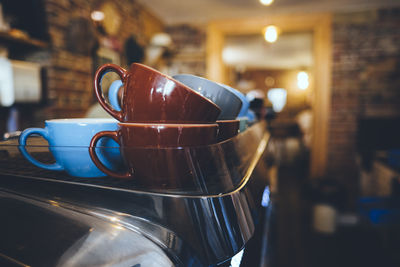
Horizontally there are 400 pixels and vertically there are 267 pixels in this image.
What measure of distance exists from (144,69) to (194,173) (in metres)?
0.16

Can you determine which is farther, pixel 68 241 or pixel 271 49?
pixel 271 49

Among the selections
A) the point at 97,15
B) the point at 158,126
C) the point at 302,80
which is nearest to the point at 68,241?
the point at 158,126

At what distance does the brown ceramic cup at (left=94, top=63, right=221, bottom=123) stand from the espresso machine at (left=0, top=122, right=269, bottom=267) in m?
0.05

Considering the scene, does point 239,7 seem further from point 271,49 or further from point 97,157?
point 271,49

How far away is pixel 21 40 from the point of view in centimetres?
181

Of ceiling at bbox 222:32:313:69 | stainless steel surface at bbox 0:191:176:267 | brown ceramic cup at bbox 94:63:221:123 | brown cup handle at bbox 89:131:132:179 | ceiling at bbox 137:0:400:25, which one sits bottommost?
stainless steel surface at bbox 0:191:176:267

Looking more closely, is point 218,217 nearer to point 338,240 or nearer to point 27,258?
point 27,258

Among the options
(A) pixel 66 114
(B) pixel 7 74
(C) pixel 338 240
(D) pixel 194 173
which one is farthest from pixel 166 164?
(C) pixel 338 240

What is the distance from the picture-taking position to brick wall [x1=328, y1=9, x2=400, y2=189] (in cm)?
377

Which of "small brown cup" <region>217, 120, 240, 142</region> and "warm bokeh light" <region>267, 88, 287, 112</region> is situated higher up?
"warm bokeh light" <region>267, 88, 287, 112</region>

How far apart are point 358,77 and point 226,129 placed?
4.09m

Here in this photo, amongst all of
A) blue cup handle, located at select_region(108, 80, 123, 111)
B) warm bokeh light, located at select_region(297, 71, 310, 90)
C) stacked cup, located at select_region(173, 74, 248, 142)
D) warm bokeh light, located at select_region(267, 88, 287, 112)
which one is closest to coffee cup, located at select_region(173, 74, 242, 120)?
stacked cup, located at select_region(173, 74, 248, 142)

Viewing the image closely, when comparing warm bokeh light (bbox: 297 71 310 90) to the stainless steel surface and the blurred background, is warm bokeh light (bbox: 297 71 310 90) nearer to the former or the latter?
the blurred background

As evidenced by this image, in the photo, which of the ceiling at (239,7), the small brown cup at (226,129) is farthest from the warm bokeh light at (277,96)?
the small brown cup at (226,129)
